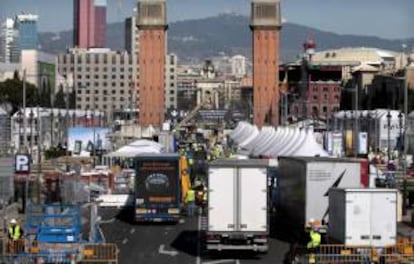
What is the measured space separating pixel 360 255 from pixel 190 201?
1853 cm

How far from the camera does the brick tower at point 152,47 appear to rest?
456 feet

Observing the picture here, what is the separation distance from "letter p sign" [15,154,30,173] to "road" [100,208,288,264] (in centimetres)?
396

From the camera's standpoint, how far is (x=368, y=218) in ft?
88.9

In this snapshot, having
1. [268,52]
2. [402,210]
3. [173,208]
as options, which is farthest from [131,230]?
[268,52]

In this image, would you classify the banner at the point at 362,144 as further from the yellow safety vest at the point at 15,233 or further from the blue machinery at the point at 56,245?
the yellow safety vest at the point at 15,233

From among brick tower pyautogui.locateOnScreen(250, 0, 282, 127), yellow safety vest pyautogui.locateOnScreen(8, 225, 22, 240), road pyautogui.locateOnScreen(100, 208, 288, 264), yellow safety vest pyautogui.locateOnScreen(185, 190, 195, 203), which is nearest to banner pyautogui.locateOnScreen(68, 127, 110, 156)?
yellow safety vest pyautogui.locateOnScreen(185, 190, 195, 203)

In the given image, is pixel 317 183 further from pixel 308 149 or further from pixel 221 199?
pixel 308 149

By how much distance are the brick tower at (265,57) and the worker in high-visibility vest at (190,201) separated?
92641mm

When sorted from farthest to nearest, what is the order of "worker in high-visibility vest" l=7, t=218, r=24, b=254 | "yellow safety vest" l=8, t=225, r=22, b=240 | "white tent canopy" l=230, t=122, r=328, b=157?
"white tent canopy" l=230, t=122, r=328, b=157, "yellow safety vest" l=8, t=225, r=22, b=240, "worker in high-visibility vest" l=7, t=218, r=24, b=254

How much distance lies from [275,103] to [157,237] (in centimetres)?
10713

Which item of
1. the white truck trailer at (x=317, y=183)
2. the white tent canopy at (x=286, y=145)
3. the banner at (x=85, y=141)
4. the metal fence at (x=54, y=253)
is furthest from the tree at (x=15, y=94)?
the metal fence at (x=54, y=253)

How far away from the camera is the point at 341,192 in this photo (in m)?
A: 27.8

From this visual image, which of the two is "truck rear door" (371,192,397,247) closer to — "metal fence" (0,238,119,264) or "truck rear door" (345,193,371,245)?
"truck rear door" (345,193,371,245)

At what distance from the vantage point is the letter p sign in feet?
142
